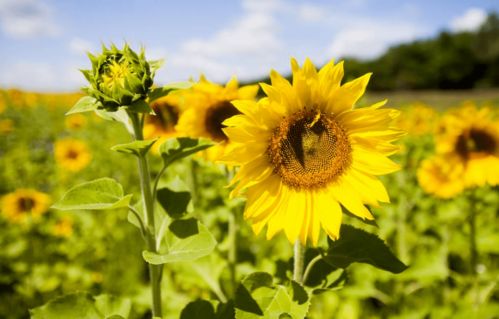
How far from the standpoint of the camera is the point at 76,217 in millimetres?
5191

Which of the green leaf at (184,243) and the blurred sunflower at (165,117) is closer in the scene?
the green leaf at (184,243)

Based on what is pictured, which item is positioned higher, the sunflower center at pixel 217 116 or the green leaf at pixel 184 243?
the sunflower center at pixel 217 116

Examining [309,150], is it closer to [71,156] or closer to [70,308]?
[70,308]

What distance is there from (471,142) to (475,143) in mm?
47

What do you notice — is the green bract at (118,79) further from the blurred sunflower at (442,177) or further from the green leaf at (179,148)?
the blurred sunflower at (442,177)

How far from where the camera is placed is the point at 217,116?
2.78m

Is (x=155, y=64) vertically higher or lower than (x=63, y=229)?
higher

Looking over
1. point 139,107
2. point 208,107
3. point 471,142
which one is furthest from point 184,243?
point 471,142

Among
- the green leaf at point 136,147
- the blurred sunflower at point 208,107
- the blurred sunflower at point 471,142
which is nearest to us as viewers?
the green leaf at point 136,147

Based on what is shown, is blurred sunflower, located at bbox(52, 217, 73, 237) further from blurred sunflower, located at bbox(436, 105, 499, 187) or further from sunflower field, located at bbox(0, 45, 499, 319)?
blurred sunflower, located at bbox(436, 105, 499, 187)

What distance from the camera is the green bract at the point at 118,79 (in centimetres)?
142

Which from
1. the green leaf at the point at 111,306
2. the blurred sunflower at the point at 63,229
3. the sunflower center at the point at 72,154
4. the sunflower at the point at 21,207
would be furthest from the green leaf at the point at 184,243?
the sunflower center at the point at 72,154

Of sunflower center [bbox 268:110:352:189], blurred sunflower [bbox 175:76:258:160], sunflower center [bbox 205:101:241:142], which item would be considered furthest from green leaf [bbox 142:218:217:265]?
sunflower center [bbox 205:101:241:142]

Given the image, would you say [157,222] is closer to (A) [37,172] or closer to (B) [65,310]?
(B) [65,310]
